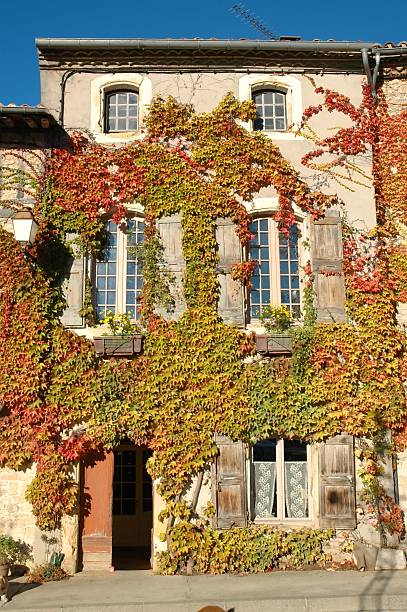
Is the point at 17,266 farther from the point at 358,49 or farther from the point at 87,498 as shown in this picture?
the point at 358,49

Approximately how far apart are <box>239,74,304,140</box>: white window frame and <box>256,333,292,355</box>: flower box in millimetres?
3486

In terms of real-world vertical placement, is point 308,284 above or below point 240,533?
above

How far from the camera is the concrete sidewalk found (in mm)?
7250

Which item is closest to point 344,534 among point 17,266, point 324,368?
point 324,368

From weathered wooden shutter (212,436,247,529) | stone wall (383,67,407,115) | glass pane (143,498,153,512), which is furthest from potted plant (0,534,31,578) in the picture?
stone wall (383,67,407,115)

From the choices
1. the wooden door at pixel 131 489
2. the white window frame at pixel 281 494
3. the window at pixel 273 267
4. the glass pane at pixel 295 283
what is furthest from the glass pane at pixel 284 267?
the wooden door at pixel 131 489

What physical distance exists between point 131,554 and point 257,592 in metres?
4.46

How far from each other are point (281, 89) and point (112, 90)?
2.91 metres

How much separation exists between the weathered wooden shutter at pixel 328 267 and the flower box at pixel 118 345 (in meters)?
2.84

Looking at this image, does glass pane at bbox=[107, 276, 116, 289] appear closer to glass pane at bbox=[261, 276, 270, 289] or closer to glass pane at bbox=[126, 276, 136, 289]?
glass pane at bbox=[126, 276, 136, 289]

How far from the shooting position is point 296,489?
30.0 ft

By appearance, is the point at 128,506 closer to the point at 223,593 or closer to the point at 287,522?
the point at 287,522

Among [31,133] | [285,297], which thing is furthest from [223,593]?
[31,133]

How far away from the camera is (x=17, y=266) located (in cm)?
Answer: 929
